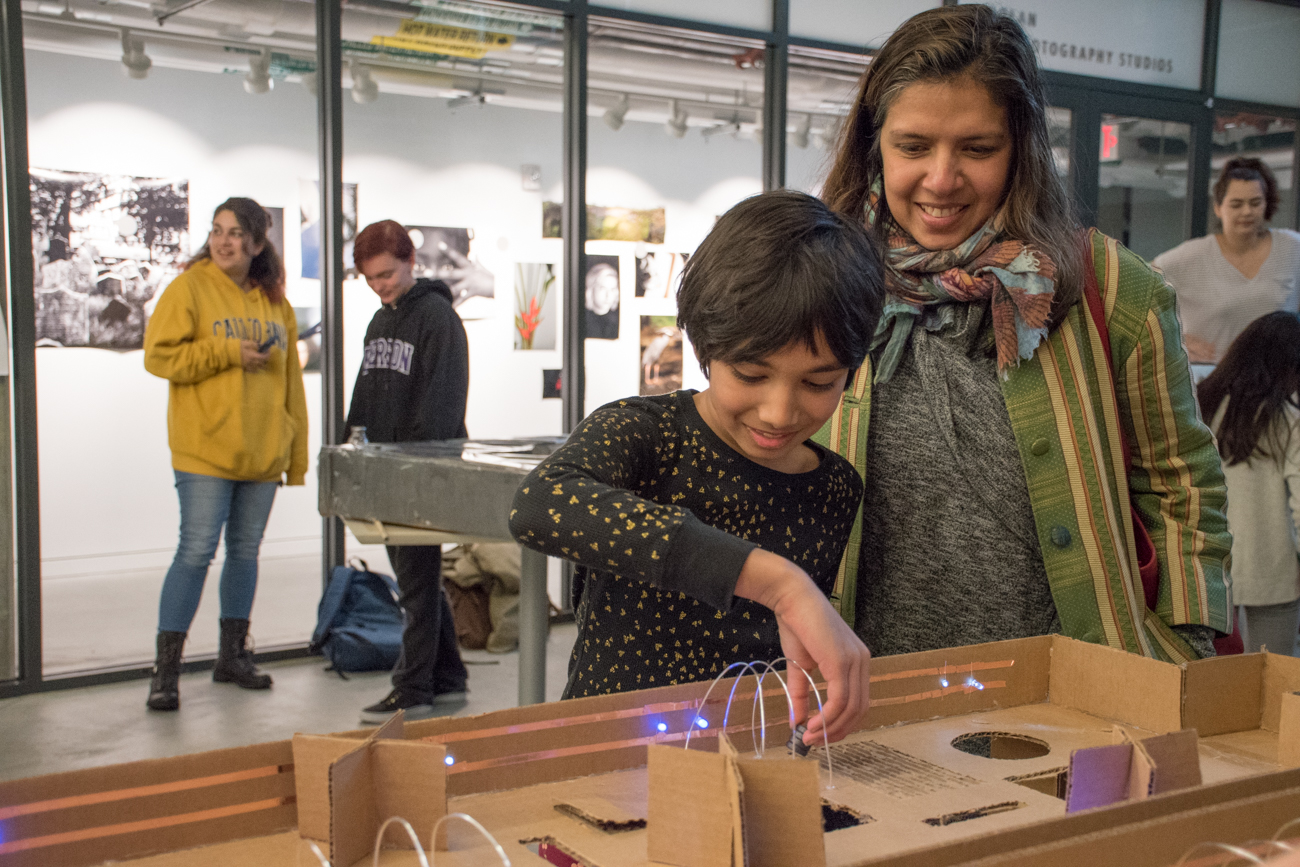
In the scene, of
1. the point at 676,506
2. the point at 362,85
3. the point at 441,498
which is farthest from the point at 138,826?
the point at 362,85

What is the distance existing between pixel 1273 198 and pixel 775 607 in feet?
17.1

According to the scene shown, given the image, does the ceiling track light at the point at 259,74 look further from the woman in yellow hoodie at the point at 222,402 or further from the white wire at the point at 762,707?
the white wire at the point at 762,707

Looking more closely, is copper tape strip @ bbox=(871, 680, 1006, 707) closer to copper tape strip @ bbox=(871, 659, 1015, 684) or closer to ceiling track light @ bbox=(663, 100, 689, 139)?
copper tape strip @ bbox=(871, 659, 1015, 684)

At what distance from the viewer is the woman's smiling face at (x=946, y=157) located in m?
1.39

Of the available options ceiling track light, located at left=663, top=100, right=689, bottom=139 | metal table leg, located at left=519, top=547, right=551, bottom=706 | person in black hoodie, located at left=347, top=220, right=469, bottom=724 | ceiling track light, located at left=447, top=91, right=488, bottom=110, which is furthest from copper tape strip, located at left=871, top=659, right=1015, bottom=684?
ceiling track light, located at left=663, top=100, right=689, bottom=139

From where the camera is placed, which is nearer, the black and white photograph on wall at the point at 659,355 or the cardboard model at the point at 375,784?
the cardboard model at the point at 375,784

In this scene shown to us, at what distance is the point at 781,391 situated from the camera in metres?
1.18

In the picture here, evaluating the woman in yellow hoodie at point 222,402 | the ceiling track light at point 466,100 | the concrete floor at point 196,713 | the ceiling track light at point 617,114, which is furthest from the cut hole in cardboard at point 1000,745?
the ceiling track light at point 617,114

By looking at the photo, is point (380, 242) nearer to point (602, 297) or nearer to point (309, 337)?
point (309, 337)

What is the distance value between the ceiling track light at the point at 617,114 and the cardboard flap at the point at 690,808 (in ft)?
16.8

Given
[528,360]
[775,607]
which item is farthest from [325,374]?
[775,607]

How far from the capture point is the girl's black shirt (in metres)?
1.14

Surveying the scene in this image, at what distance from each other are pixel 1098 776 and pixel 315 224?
15.0ft

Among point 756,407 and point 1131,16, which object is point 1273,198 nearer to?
point 1131,16
